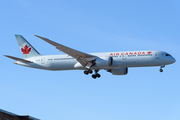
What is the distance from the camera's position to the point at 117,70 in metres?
55.4

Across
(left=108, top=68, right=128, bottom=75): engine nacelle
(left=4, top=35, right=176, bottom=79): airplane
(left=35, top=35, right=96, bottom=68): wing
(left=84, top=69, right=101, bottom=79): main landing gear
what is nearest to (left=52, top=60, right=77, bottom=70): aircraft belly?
(left=4, top=35, right=176, bottom=79): airplane

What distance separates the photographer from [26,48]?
5956 cm

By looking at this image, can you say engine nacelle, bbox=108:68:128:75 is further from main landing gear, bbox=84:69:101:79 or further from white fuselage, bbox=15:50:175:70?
white fuselage, bbox=15:50:175:70

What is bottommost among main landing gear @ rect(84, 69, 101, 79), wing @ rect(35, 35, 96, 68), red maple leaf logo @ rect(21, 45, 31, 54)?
main landing gear @ rect(84, 69, 101, 79)

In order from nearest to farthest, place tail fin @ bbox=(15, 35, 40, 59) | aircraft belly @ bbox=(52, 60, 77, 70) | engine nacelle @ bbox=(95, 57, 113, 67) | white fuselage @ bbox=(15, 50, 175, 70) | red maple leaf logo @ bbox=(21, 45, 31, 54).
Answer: white fuselage @ bbox=(15, 50, 175, 70), engine nacelle @ bbox=(95, 57, 113, 67), aircraft belly @ bbox=(52, 60, 77, 70), tail fin @ bbox=(15, 35, 40, 59), red maple leaf logo @ bbox=(21, 45, 31, 54)

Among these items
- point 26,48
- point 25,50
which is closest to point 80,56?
point 25,50

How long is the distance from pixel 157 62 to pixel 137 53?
3.23 meters

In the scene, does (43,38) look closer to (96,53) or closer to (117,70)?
(96,53)

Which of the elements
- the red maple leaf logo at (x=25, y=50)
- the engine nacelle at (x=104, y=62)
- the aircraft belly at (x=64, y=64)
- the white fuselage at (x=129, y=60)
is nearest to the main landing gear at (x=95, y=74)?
the white fuselage at (x=129, y=60)

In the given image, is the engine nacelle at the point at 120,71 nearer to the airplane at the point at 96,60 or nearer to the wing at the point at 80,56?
the airplane at the point at 96,60

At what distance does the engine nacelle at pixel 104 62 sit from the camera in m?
49.4

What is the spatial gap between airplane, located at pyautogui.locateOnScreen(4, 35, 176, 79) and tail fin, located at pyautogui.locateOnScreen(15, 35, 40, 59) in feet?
4.55

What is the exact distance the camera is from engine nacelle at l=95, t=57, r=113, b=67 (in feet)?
162

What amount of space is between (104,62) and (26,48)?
1701cm
